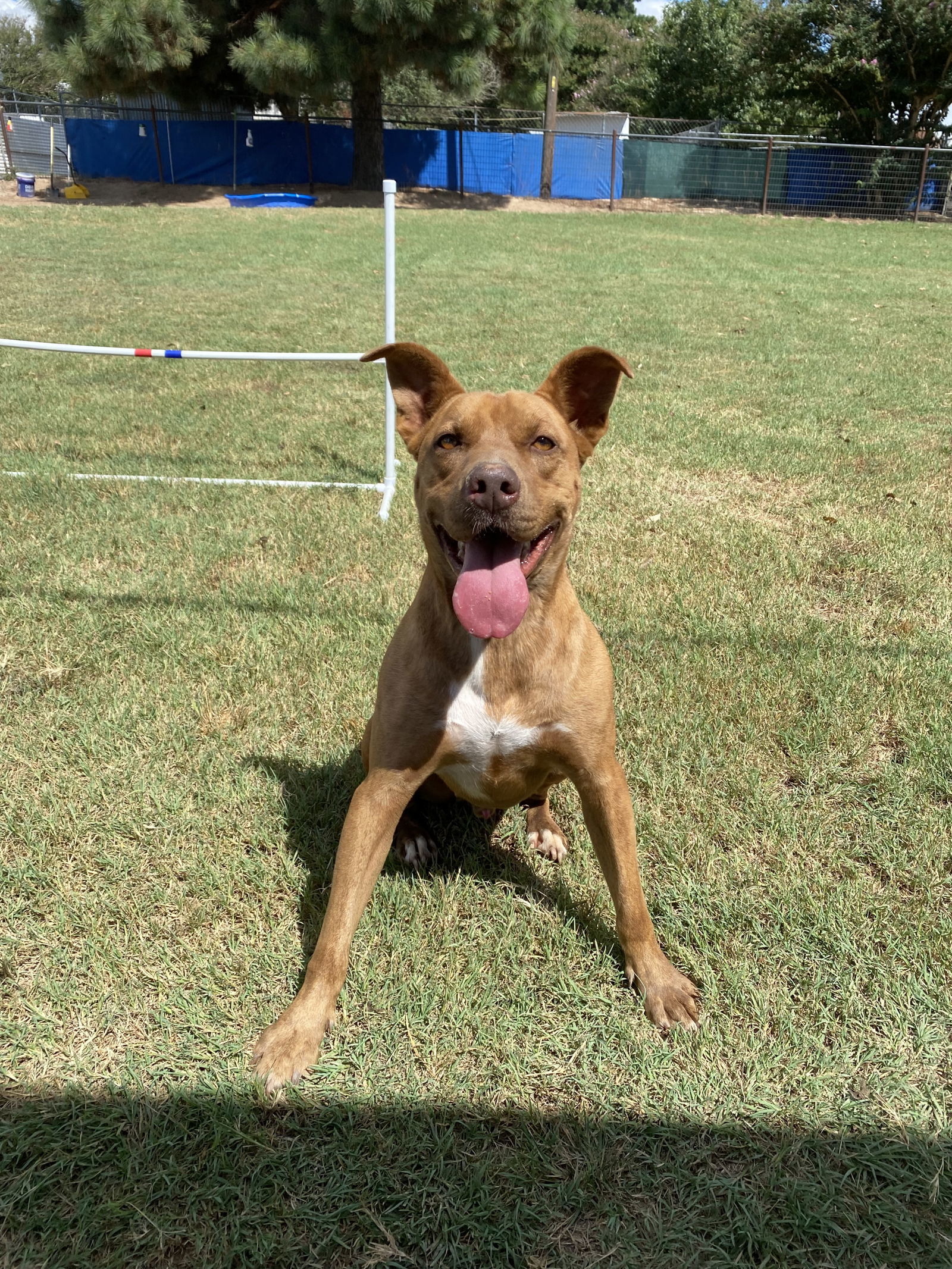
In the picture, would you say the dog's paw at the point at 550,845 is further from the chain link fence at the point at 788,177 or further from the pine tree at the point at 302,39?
the chain link fence at the point at 788,177

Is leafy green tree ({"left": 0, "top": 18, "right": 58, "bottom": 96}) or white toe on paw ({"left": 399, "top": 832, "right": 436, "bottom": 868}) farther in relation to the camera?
leafy green tree ({"left": 0, "top": 18, "right": 58, "bottom": 96})

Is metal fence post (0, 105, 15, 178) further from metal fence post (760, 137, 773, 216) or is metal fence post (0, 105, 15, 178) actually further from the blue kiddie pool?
metal fence post (760, 137, 773, 216)

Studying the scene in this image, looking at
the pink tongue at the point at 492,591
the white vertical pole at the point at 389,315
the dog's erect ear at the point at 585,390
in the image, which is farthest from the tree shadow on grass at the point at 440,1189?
the white vertical pole at the point at 389,315

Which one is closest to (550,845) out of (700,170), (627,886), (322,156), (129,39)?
(627,886)

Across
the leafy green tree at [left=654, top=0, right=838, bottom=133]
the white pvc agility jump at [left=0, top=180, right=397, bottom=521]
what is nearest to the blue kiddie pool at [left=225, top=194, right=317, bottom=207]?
the leafy green tree at [left=654, top=0, right=838, bottom=133]

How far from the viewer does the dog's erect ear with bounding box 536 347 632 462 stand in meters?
2.54

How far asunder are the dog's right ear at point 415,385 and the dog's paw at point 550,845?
1.39m

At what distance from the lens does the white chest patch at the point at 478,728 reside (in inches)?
92.0

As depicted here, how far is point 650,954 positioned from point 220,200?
98.0ft

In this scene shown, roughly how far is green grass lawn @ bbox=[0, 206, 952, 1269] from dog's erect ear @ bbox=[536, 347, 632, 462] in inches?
52.3

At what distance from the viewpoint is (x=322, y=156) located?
102 ft

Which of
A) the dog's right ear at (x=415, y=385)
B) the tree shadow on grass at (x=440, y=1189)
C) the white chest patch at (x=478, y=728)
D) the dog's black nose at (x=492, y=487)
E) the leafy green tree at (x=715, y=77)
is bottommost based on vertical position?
the tree shadow on grass at (x=440, y=1189)

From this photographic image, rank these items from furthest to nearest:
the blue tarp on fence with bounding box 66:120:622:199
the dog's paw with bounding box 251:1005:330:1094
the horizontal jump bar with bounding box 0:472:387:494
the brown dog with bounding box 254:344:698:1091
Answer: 1. the blue tarp on fence with bounding box 66:120:622:199
2. the horizontal jump bar with bounding box 0:472:387:494
3. the brown dog with bounding box 254:344:698:1091
4. the dog's paw with bounding box 251:1005:330:1094

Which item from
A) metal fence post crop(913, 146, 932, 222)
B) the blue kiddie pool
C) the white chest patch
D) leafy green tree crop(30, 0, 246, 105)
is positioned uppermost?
leafy green tree crop(30, 0, 246, 105)
